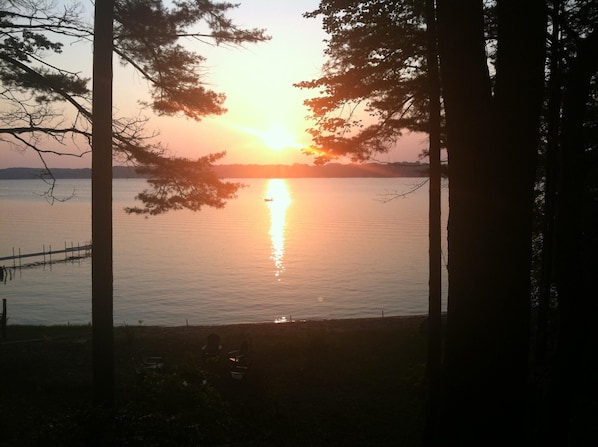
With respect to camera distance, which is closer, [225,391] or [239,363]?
[225,391]

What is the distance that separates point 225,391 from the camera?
11.6m

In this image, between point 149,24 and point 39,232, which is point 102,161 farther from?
point 39,232

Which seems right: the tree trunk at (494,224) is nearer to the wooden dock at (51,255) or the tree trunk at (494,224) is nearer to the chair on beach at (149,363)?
the chair on beach at (149,363)

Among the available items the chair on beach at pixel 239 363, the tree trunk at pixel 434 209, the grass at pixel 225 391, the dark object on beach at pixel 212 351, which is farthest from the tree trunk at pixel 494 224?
the dark object on beach at pixel 212 351

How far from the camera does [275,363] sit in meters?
13.9

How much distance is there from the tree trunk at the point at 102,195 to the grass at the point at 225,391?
2.34ft

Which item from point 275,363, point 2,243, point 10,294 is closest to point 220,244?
point 2,243

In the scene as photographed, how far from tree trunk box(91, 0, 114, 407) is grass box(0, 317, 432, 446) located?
2.34 feet

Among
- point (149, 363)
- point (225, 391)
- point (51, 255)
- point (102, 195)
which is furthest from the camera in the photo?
point (51, 255)

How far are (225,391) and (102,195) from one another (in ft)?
16.8

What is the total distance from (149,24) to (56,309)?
1122 inches

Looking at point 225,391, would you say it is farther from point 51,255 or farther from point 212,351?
point 51,255

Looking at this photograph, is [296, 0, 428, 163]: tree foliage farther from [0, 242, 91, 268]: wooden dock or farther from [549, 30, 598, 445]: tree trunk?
[0, 242, 91, 268]: wooden dock

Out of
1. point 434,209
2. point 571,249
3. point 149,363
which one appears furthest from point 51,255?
point 571,249
